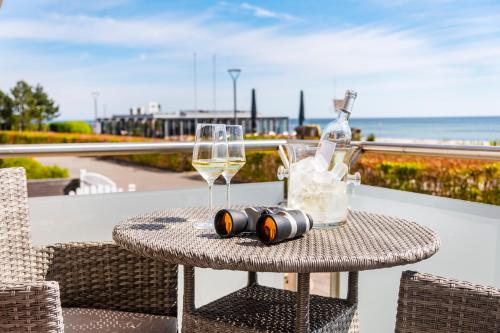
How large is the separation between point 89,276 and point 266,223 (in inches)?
29.1

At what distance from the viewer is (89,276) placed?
1.66 m

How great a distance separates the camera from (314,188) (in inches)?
51.3

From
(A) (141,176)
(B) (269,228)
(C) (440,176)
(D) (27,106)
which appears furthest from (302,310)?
(D) (27,106)

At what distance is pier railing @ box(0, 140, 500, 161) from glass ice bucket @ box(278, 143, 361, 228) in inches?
29.5

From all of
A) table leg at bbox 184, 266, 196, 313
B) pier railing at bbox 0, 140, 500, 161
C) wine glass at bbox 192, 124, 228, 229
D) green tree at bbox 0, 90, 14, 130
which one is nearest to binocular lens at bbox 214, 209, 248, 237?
wine glass at bbox 192, 124, 228, 229

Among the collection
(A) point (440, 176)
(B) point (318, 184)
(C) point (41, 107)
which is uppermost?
(C) point (41, 107)

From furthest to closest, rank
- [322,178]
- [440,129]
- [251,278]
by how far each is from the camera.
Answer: [440,129] → [251,278] → [322,178]

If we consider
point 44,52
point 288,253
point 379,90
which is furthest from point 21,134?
point 379,90

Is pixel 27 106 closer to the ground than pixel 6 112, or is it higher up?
higher up

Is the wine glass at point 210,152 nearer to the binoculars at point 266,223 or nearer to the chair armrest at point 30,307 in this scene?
the binoculars at point 266,223

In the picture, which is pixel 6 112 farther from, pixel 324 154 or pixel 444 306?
pixel 444 306

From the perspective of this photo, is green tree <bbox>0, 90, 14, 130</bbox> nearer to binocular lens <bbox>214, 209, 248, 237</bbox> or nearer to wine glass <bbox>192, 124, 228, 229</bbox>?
wine glass <bbox>192, 124, 228, 229</bbox>

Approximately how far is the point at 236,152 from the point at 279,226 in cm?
29

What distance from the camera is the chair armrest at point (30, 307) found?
37.7 inches
